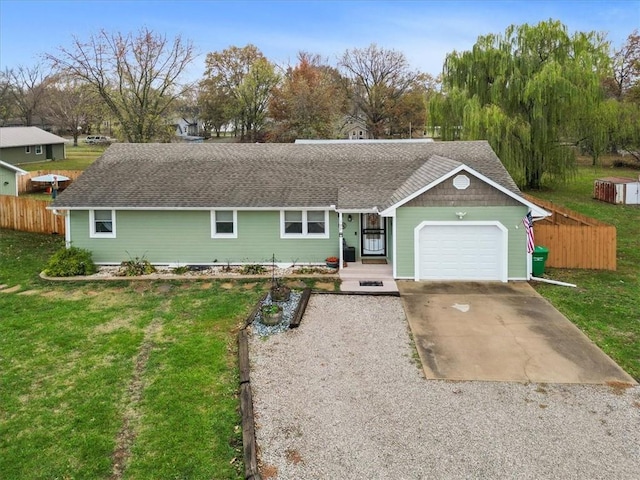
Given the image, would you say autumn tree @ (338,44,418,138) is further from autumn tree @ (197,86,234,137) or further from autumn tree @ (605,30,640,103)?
autumn tree @ (605,30,640,103)

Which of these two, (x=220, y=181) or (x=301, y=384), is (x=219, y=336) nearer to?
(x=301, y=384)

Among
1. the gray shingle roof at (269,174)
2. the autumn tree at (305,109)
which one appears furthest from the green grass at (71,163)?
the gray shingle roof at (269,174)

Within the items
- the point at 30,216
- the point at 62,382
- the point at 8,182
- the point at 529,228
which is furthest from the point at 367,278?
the point at 8,182

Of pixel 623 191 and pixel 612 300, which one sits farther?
pixel 623 191

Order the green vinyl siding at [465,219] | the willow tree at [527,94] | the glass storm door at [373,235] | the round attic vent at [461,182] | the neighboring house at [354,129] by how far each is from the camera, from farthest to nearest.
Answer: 1. the neighboring house at [354,129]
2. the willow tree at [527,94]
3. the glass storm door at [373,235]
4. the green vinyl siding at [465,219]
5. the round attic vent at [461,182]

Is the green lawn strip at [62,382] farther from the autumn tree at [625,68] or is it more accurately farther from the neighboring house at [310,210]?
the autumn tree at [625,68]

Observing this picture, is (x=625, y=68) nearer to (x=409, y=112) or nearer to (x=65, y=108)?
(x=409, y=112)
